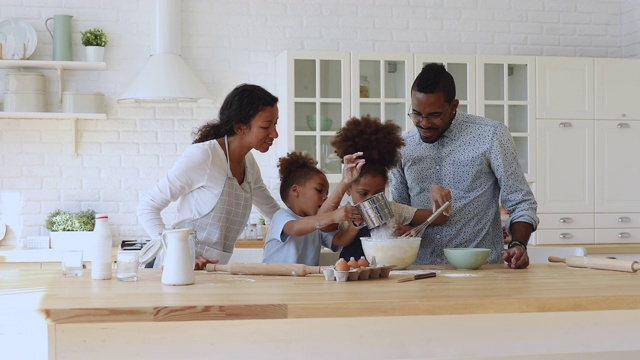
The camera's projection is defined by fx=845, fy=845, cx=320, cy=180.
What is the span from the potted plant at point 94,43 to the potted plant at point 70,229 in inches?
36.9

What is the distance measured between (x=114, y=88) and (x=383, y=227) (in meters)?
3.06

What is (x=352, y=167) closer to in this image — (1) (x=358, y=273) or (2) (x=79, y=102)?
(1) (x=358, y=273)

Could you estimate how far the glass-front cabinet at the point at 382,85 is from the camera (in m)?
5.18

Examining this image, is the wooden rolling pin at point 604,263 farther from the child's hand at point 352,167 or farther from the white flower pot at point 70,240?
the white flower pot at point 70,240

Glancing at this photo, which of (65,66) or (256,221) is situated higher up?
(65,66)

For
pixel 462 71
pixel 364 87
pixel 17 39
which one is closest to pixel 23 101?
pixel 17 39

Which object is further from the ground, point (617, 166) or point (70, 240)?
point (617, 166)

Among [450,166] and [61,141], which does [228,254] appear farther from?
[61,141]

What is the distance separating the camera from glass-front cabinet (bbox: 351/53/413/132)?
17.0 ft

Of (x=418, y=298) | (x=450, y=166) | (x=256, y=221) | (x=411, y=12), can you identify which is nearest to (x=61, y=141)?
(x=256, y=221)

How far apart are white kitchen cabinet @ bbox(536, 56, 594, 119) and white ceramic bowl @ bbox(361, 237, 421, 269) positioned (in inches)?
117

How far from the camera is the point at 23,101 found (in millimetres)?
4973

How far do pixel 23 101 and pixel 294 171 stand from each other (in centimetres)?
247

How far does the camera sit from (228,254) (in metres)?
3.04
